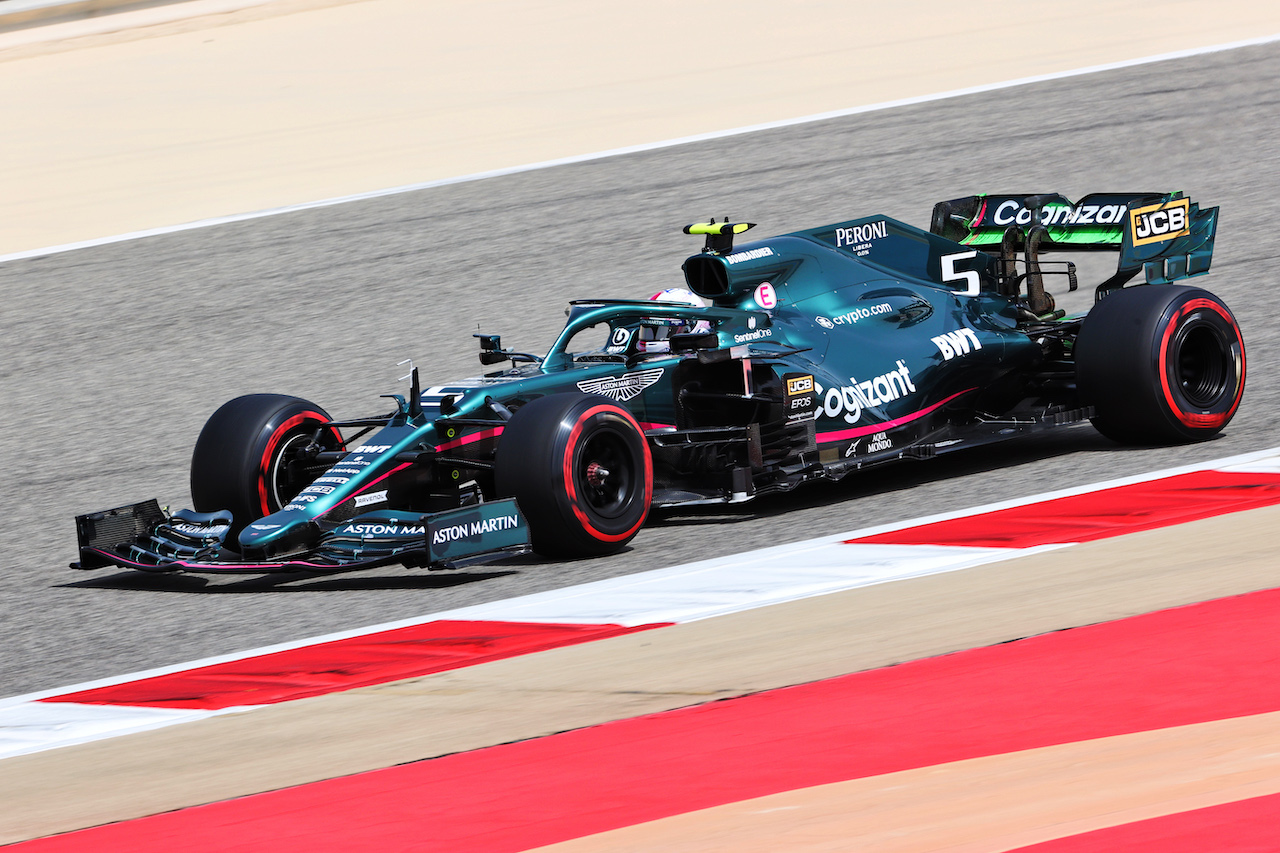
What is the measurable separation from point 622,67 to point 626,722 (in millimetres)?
18855

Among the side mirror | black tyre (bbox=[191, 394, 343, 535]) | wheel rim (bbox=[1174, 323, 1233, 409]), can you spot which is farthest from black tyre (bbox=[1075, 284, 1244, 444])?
black tyre (bbox=[191, 394, 343, 535])

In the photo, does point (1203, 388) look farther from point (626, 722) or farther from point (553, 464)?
point (626, 722)

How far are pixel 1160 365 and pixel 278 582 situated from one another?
4.57 m

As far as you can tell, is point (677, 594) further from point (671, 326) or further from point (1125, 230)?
point (1125, 230)

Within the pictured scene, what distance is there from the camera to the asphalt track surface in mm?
8188

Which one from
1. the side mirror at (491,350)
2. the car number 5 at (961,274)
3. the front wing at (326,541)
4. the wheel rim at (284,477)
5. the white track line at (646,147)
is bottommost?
the front wing at (326,541)

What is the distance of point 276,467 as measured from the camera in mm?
8898

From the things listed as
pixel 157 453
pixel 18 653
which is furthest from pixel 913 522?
pixel 157 453

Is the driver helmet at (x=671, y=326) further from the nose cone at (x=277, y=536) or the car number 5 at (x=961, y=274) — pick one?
the nose cone at (x=277, y=536)

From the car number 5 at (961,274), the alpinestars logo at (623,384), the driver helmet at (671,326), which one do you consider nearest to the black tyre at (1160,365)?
the car number 5 at (961,274)

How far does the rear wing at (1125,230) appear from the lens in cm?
1016

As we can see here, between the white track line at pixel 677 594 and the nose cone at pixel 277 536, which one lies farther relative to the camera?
the nose cone at pixel 277 536

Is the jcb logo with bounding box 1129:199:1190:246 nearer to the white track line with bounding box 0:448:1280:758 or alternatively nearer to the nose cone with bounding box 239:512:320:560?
the white track line with bounding box 0:448:1280:758

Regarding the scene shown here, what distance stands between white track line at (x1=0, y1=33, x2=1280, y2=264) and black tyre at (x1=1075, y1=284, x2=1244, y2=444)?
975 cm
